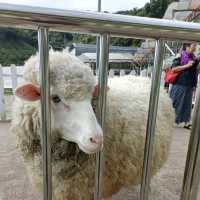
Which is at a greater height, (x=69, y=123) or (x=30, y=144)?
(x=69, y=123)

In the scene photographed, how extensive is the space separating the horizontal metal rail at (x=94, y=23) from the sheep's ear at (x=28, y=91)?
46 centimetres

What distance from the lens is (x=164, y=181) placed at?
7.71ft

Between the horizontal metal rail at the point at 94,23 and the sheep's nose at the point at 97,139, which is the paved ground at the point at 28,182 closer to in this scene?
the sheep's nose at the point at 97,139

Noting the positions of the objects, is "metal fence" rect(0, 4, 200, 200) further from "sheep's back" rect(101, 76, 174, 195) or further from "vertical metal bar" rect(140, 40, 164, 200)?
"sheep's back" rect(101, 76, 174, 195)

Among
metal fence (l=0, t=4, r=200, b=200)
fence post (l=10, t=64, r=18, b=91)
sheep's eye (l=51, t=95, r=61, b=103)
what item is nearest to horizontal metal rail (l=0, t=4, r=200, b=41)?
metal fence (l=0, t=4, r=200, b=200)

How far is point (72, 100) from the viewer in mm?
988

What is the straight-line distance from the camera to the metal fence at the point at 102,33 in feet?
1.65

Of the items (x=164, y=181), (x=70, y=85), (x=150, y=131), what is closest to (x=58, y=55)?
(x=70, y=85)

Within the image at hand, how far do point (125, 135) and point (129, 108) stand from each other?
0.18 meters

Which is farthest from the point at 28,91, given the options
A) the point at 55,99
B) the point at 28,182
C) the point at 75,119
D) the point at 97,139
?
the point at 28,182

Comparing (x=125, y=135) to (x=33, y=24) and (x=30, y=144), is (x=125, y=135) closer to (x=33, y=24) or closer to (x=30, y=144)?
(x=30, y=144)

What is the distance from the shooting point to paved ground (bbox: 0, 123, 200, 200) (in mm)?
2041

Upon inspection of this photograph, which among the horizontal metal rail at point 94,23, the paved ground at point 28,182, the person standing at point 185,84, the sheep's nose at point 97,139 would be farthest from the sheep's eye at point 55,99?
the person standing at point 185,84

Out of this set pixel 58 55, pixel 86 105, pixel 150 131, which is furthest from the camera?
pixel 58 55
